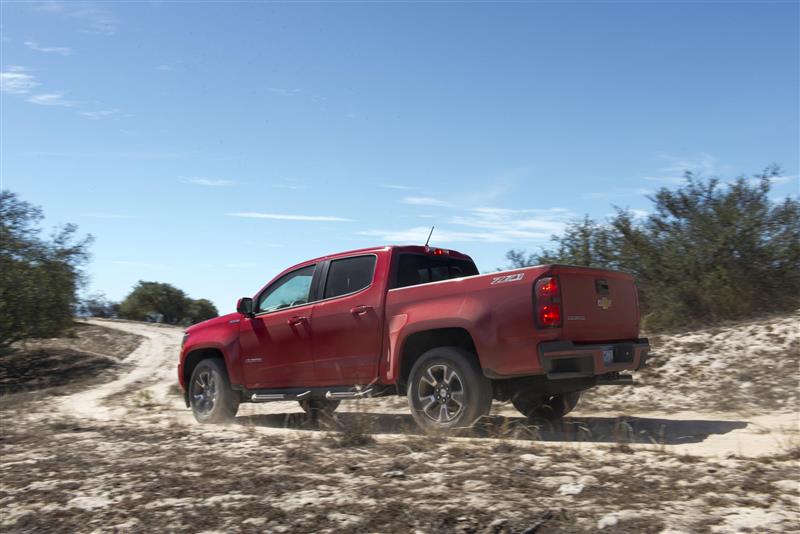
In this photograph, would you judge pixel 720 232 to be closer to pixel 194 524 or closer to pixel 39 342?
pixel 194 524

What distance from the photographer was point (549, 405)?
804cm

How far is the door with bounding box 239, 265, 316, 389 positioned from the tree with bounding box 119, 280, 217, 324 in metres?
32.2

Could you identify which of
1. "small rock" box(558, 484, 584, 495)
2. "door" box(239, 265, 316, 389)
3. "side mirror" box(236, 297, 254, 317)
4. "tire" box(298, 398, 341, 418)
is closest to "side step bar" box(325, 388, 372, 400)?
"door" box(239, 265, 316, 389)

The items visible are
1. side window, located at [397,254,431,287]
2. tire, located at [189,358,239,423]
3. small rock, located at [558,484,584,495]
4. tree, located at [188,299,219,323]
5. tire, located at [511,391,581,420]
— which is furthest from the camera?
tree, located at [188,299,219,323]

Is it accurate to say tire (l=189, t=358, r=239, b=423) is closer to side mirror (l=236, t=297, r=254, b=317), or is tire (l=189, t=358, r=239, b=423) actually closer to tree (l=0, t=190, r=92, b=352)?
side mirror (l=236, t=297, r=254, b=317)

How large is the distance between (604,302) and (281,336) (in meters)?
3.70

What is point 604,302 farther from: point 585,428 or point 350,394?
point 350,394

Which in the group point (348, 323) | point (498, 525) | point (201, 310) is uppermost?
point (201, 310)

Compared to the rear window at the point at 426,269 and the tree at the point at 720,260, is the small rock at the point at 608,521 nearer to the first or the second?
the rear window at the point at 426,269

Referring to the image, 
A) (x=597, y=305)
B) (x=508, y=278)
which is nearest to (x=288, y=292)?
(x=508, y=278)

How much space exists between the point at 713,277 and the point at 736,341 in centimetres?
209

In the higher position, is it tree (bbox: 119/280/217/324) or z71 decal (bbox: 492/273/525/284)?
tree (bbox: 119/280/217/324)

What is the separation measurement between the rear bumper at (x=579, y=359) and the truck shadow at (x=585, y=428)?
0.54 meters

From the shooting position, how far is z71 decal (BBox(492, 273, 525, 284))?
6.41m
